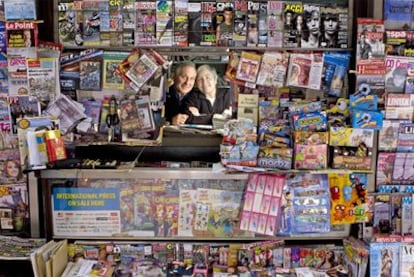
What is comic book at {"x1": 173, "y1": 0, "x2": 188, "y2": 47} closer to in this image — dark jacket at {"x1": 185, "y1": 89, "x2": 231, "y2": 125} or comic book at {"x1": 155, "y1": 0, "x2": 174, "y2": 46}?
comic book at {"x1": 155, "y1": 0, "x2": 174, "y2": 46}

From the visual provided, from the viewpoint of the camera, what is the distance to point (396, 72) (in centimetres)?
262

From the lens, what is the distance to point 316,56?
2623mm

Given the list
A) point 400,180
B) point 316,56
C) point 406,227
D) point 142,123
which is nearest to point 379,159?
point 400,180

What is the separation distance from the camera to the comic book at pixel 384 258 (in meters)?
2.54

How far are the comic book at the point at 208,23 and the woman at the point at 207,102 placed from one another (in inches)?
6.7

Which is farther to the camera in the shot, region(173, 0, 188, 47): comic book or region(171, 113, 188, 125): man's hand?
region(171, 113, 188, 125): man's hand

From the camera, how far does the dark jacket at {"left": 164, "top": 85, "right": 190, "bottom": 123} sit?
8.82ft

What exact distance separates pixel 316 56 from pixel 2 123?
165 cm

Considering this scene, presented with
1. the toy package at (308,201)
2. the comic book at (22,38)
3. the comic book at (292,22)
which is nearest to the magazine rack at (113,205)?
the toy package at (308,201)

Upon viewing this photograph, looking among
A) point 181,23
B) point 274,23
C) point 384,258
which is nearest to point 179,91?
point 181,23

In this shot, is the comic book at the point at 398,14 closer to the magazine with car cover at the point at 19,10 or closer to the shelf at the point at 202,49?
the shelf at the point at 202,49

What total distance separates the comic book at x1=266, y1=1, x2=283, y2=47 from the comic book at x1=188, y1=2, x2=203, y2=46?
1.15 ft

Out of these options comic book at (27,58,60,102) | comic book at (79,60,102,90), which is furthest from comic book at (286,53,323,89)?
comic book at (27,58,60,102)

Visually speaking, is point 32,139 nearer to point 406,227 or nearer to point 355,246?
point 355,246
